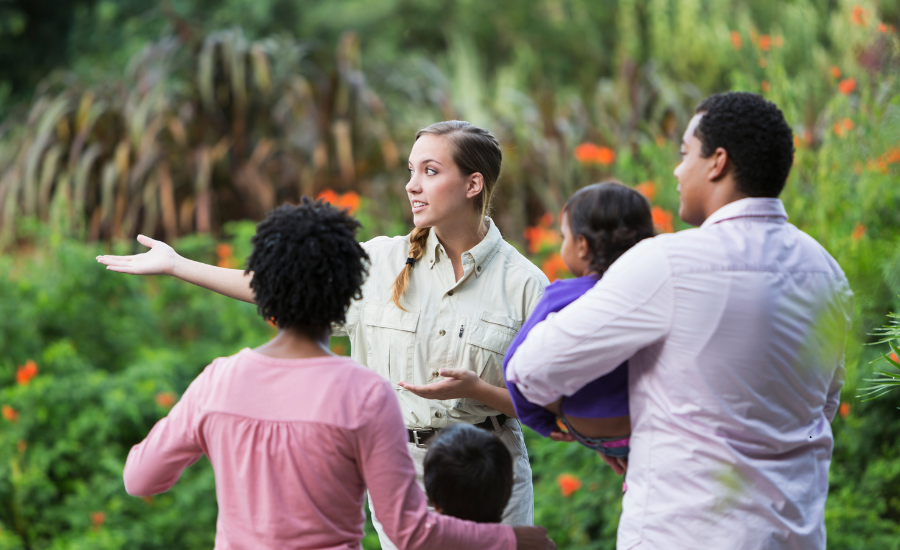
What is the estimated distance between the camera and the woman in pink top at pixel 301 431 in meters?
1.54

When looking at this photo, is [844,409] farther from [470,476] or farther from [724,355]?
[470,476]

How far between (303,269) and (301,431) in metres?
0.32

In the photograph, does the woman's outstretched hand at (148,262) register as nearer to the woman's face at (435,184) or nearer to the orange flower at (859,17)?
the woman's face at (435,184)

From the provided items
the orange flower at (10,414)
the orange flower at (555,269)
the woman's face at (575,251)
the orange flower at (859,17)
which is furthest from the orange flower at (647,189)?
the orange flower at (10,414)

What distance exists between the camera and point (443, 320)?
2.25m

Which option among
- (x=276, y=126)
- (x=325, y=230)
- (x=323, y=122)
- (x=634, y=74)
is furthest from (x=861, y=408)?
(x=276, y=126)

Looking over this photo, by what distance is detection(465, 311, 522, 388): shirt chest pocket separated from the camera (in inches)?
86.8

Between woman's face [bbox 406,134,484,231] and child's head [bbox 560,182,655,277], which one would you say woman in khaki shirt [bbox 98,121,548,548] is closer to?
woman's face [bbox 406,134,484,231]

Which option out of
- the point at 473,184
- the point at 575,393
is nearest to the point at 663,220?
the point at 473,184

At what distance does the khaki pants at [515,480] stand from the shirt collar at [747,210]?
2.95ft

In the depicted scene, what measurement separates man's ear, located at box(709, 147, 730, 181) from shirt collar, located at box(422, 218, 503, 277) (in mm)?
781

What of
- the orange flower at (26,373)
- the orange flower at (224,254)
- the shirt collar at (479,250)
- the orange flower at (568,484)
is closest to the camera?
the shirt collar at (479,250)

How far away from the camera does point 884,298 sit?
10.7ft

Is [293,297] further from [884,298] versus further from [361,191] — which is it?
[361,191]
